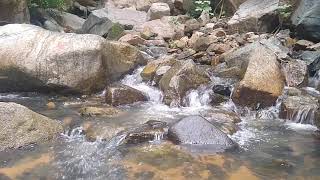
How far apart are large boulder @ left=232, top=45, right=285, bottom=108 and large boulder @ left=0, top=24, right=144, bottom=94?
2.67m

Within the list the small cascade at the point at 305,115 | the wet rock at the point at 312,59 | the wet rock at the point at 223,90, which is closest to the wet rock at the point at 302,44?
the wet rock at the point at 312,59

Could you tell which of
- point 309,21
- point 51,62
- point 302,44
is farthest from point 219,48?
point 51,62

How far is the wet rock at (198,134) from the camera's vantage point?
18.2ft

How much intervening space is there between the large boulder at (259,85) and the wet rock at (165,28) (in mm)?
4839

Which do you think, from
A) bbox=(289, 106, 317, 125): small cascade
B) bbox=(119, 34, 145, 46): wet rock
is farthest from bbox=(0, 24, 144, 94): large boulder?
bbox=(289, 106, 317, 125): small cascade

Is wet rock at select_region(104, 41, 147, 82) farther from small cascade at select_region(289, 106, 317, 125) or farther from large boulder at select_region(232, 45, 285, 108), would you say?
small cascade at select_region(289, 106, 317, 125)

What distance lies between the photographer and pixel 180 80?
24.8 feet

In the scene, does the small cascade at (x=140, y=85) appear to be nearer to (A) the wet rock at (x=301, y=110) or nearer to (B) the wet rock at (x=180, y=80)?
(B) the wet rock at (x=180, y=80)

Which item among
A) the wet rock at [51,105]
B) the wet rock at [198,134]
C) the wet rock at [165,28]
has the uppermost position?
the wet rock at [165,28]

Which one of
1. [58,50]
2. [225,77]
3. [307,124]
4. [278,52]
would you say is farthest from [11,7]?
[307,124]

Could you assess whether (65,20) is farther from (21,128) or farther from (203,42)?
(21,128)

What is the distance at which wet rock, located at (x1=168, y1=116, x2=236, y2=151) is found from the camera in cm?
556

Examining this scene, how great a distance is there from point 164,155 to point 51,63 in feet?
11.4

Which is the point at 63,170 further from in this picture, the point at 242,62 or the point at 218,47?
the point at 218,47
